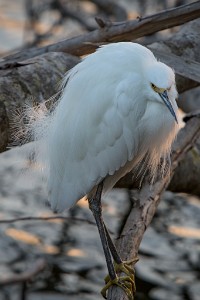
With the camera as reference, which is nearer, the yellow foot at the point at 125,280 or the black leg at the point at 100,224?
the yellow foot at the point at 125,280

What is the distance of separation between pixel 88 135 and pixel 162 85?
36 cm

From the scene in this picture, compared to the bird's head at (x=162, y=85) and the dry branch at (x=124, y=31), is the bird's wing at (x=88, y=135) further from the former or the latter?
the dry branch at (x=124, y=31)

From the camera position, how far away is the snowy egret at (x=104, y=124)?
8.91ft

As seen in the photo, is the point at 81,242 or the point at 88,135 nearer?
the point at 88,135

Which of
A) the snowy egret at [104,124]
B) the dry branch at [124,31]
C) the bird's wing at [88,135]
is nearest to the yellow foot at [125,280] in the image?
the snowy egret at [104,124]

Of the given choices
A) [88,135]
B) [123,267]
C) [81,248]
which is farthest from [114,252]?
[81,248]

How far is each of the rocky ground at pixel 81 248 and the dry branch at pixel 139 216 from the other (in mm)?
1159

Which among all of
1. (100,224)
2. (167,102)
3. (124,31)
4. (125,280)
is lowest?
(125,280)

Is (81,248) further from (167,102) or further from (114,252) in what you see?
(167,102)

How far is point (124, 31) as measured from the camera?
3.02 m

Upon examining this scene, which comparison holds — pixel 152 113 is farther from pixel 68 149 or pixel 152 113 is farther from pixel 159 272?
pixel 159 272

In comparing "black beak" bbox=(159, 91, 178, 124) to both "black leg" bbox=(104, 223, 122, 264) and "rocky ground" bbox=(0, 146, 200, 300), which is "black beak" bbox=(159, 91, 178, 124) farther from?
"rocky ground" bbox=(0, 146, 200, 300)

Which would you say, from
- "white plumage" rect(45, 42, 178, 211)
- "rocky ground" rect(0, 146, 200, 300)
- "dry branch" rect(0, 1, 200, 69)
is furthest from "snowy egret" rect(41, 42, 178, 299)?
"rocky ground" rect(0, 146, 200, 300)

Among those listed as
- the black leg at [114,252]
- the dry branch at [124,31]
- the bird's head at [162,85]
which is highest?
the dry branch at [124,31]
